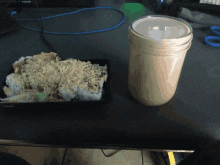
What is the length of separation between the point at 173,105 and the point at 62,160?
0.62 m

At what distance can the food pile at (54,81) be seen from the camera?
31 centimetres

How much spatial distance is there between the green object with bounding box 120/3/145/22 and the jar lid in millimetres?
459

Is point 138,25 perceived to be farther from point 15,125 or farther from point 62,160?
point 62,160

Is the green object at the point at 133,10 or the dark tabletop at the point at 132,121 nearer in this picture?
the dark tabletop at the point at 132,121

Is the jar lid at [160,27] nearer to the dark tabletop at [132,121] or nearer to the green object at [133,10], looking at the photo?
the dark tabletop at [132,121]

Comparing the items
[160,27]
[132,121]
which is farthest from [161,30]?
[132,121]

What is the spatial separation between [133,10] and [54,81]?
2.10 feet

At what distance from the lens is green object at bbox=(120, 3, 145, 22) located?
2.35 ft

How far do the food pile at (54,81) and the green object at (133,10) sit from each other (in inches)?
18.7

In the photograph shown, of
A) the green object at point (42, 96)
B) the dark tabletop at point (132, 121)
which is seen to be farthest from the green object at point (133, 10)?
the green object at point (42, 96)

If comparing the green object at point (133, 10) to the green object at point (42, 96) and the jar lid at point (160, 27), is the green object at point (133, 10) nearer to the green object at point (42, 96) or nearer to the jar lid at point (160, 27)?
the jar lid at point (160, 27)

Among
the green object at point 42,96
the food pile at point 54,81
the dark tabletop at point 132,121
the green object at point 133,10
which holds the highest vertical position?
the green object at point 133,10

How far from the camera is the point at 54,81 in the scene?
33 cm

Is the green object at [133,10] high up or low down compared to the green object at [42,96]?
up
